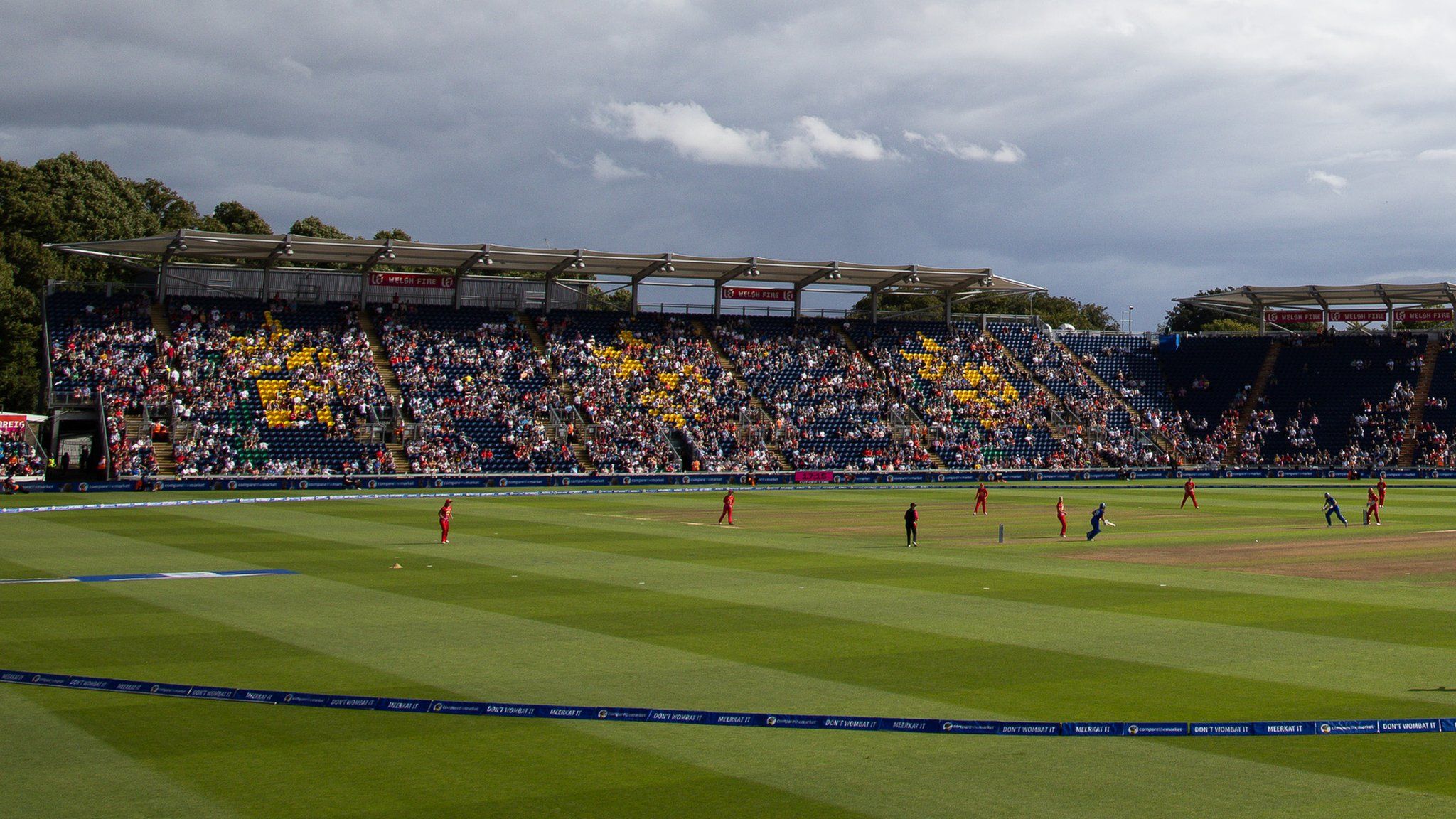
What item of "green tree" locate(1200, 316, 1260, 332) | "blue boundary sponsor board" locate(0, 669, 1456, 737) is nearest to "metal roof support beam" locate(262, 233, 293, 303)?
"blue boundary sponsor board" locate(0, 669, 1456, 737)

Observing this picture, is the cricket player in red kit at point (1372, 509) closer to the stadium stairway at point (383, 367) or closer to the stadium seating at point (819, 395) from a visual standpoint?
the stadium seating at point (819, 395)

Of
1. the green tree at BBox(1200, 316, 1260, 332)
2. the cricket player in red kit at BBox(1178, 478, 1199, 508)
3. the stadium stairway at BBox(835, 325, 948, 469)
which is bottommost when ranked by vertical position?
the cricket player in red kit at BBox(1178, 478, 1199, 508)

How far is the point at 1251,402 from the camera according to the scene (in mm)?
96500

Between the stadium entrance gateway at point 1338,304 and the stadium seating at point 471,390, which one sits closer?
the stadium seating at point 471,390

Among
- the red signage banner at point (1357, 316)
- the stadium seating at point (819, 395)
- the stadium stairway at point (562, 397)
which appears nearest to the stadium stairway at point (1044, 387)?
the stadium seating at point (819, 395)

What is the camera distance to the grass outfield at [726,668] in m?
12.2

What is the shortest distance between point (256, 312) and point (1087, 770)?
236 feet

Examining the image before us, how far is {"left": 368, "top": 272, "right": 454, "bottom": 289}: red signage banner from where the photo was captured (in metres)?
82.1

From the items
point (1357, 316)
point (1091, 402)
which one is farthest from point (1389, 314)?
point (1091, 402)

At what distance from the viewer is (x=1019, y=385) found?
304 ft

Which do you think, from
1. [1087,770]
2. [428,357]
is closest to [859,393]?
[428,357]

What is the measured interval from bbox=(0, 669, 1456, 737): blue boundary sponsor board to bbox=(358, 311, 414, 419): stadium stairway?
54.0m

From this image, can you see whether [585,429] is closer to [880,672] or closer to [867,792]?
[880,672]

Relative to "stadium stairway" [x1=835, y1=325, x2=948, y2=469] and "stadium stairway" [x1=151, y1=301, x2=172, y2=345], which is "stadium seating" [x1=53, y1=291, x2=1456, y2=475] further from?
"stadium stairway" [x1=151, y1=301, x2=172, y2=345]
